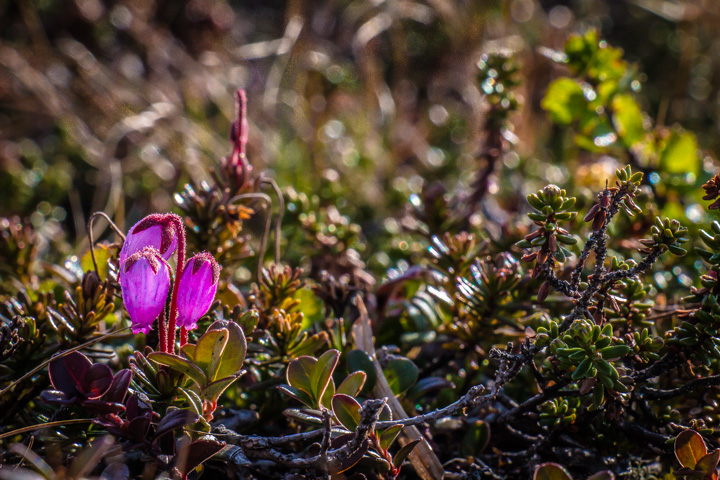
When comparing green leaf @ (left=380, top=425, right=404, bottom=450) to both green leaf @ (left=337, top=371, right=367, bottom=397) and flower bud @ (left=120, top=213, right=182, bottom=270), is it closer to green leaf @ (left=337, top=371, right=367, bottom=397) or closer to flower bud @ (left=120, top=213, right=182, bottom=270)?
green leaf @ (left=337, top=371, right=367, bottom=397)

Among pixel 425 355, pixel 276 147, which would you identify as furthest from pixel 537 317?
pixel 276 147

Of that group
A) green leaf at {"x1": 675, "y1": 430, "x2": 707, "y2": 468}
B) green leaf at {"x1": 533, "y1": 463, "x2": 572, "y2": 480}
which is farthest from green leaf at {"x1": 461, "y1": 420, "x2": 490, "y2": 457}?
green leaf at {"x1": 675, "y1": 430, "x2": 707, "y2": 468}

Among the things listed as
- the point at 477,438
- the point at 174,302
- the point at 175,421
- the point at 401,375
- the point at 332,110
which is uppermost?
the point at 174,302

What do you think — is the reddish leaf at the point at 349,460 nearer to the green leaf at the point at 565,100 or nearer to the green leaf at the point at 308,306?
the green leaf at the point at 308,306

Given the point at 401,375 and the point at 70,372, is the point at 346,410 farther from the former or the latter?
the point at 70,372

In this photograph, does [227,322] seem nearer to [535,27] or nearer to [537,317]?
[537,317]

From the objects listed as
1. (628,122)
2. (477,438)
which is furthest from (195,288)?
(628,122)
